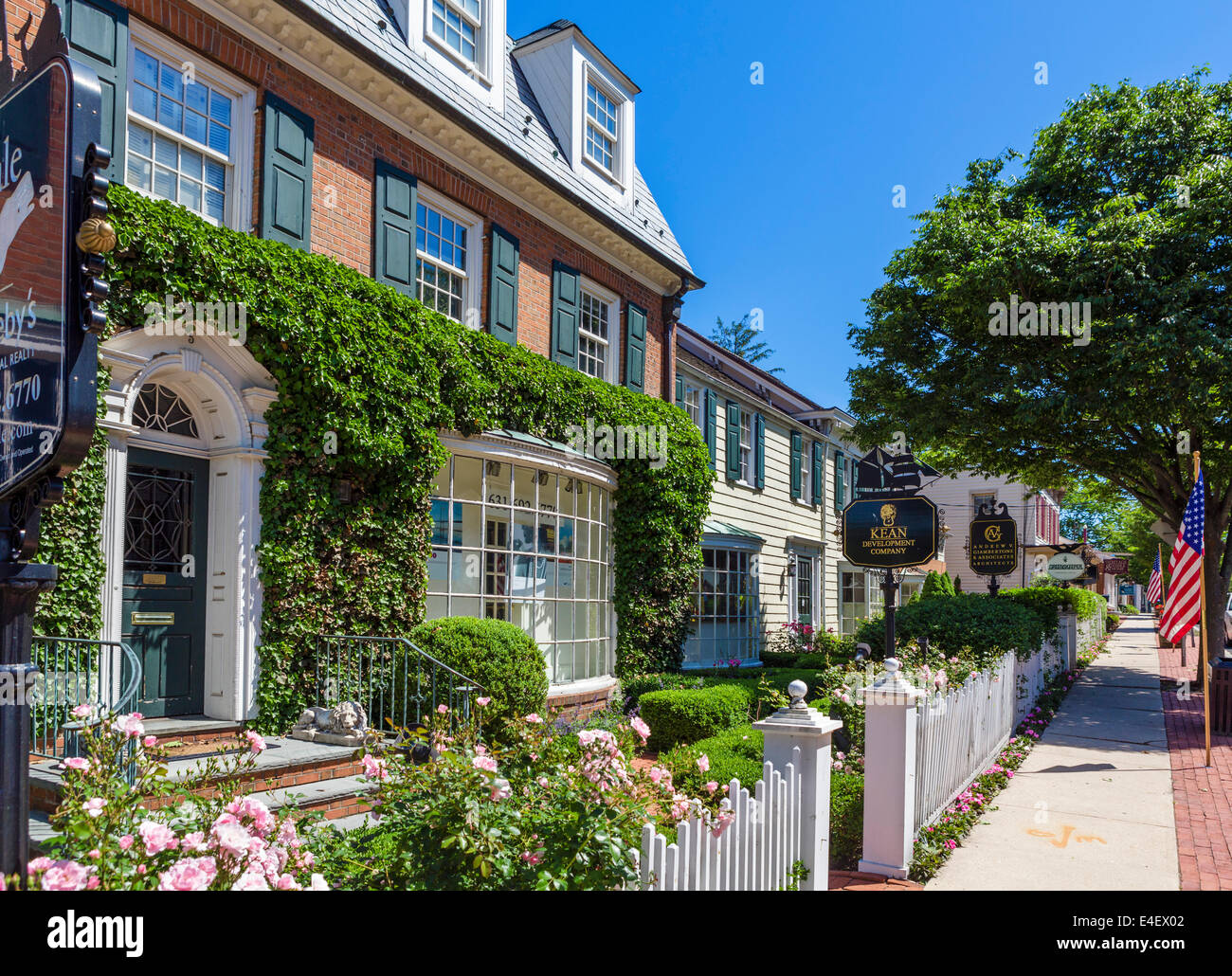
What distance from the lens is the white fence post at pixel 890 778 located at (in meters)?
5.77

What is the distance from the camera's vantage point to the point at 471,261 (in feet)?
36.6

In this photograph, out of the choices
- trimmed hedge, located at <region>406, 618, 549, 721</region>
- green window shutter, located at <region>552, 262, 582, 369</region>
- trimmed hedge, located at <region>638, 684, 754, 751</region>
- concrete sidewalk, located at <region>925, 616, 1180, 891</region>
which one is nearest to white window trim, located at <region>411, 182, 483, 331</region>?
green window shutter, located at <region>552, 262, 582, 369</region>

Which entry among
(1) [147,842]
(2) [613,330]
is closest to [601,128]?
(2) [613,330]

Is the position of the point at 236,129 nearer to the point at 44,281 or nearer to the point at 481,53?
the point at 481,53

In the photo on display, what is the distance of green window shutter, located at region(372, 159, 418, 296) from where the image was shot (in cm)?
962

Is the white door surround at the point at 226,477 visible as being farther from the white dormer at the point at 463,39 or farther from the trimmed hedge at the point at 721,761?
the white dormer at the point at 463,39

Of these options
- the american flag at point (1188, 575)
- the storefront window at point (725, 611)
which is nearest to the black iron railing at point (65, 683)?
the storefront window at point (725, 611)

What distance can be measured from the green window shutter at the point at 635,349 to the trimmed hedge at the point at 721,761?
6.37 meters

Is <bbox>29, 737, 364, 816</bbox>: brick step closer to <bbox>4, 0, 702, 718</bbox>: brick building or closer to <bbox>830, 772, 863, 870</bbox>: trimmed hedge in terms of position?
<bbox>4, 0, 702, 718</bbox>: brick building

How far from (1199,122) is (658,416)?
35.0 feet

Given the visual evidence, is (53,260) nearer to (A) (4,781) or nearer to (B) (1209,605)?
(A) (4,781)

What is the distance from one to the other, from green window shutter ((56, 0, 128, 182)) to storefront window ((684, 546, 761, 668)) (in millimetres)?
11715

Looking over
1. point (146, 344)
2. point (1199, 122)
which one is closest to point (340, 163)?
point (146, 344)

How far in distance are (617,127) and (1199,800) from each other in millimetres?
12371
